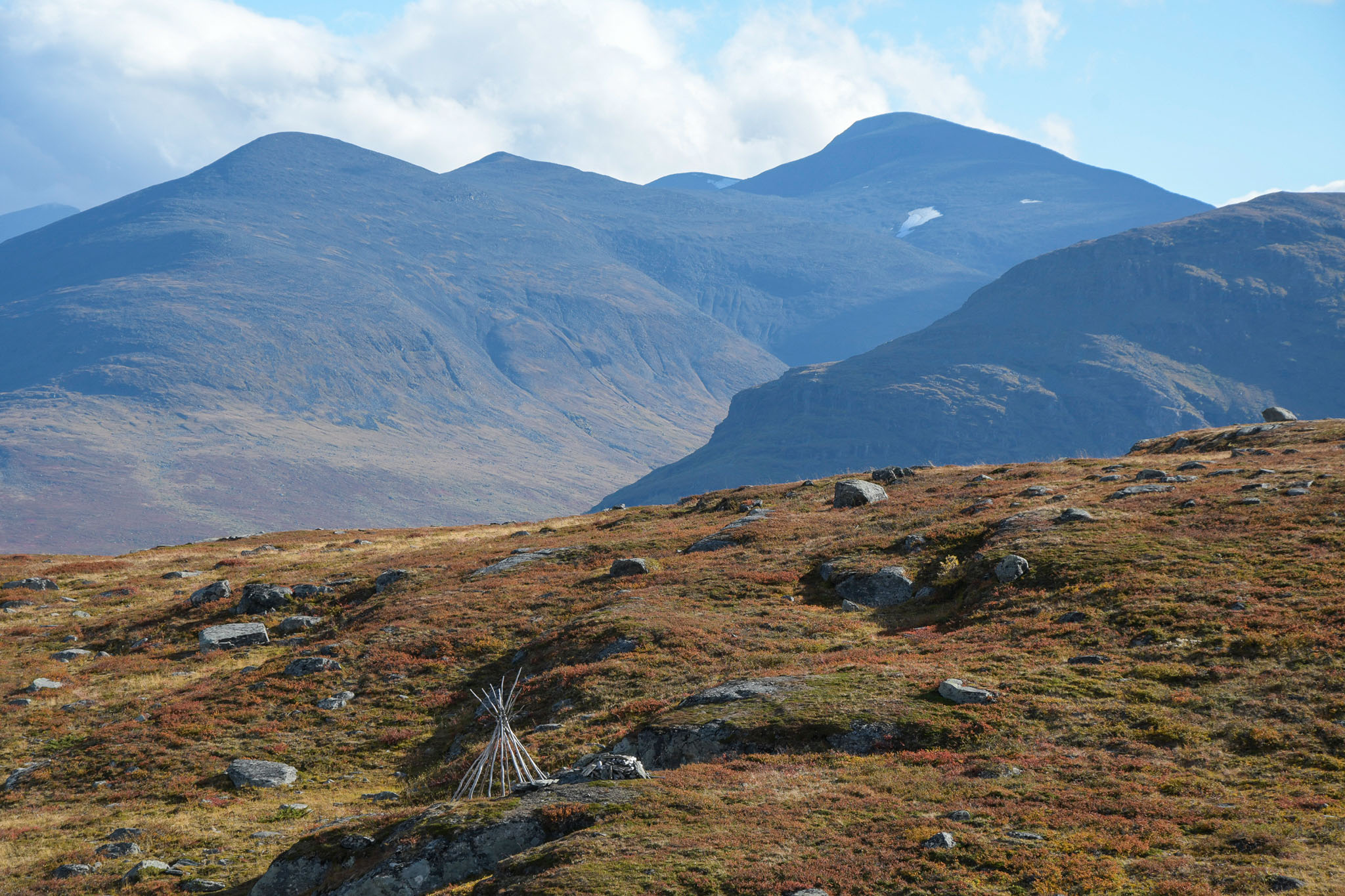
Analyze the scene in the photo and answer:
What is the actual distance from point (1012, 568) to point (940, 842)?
1989 centimetres

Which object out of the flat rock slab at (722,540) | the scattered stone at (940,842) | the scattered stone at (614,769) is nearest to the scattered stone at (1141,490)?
the flat rock slab at (722,540)

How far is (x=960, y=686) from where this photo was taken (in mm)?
23516

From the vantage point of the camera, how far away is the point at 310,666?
1426 inches

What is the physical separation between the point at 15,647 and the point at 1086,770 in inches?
1900

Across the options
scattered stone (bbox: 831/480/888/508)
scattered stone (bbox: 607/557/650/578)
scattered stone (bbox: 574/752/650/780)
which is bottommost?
scattered stone (bbox: 574/752/650/780)

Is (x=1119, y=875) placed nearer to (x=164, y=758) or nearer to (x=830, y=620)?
(x=830, y=620)

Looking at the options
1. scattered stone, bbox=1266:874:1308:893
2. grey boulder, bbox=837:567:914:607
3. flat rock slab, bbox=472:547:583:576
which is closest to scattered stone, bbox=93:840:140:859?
scattered stone, bbox=1266:874:1308:893

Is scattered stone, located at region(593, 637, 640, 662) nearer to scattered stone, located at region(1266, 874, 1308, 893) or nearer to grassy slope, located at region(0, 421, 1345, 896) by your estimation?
grassy slope, located at region(0, 421, 1345, 896)

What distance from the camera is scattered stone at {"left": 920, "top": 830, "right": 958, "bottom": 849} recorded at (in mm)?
16016

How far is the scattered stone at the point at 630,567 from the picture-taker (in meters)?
45.2

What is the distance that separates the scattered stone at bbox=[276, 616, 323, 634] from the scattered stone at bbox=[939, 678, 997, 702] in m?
32.8

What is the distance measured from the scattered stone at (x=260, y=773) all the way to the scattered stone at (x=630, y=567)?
19456mm

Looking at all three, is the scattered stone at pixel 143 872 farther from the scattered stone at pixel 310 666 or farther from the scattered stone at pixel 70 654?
the scattered stone at pixel 70 654

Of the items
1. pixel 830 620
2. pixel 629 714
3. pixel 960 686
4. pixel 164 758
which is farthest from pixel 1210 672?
pixel 164 758
